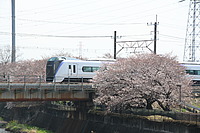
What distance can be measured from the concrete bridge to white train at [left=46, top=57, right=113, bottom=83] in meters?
3.02

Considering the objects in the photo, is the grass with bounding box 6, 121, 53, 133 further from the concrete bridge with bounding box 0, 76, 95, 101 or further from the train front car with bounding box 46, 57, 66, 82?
the concrete bridge with bounding box 0, 76, 95, 101

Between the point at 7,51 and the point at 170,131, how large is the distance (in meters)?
59.6

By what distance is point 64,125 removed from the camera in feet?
136

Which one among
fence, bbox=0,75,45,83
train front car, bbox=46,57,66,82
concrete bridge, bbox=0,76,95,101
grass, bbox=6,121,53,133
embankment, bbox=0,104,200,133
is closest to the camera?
embankment, bbox=0,104,200,133

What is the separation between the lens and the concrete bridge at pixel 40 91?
99.2ft

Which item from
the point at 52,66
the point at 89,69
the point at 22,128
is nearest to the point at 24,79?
the point at 52,66

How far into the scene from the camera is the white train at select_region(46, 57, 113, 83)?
38.8m

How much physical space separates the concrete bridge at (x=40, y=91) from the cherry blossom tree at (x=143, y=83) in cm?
173

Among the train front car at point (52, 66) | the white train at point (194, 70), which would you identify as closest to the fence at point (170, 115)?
the train front car at point (52, 66)

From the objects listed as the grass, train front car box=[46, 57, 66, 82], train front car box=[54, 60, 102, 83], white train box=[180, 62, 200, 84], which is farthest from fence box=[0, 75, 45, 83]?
white train box=[180, 62, 200, 84]

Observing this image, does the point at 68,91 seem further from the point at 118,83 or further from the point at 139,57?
the point at 139,57

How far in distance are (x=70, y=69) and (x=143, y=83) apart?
10289 millimetres

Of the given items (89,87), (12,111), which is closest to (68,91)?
(89,87)

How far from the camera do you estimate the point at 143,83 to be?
32.2 meters
